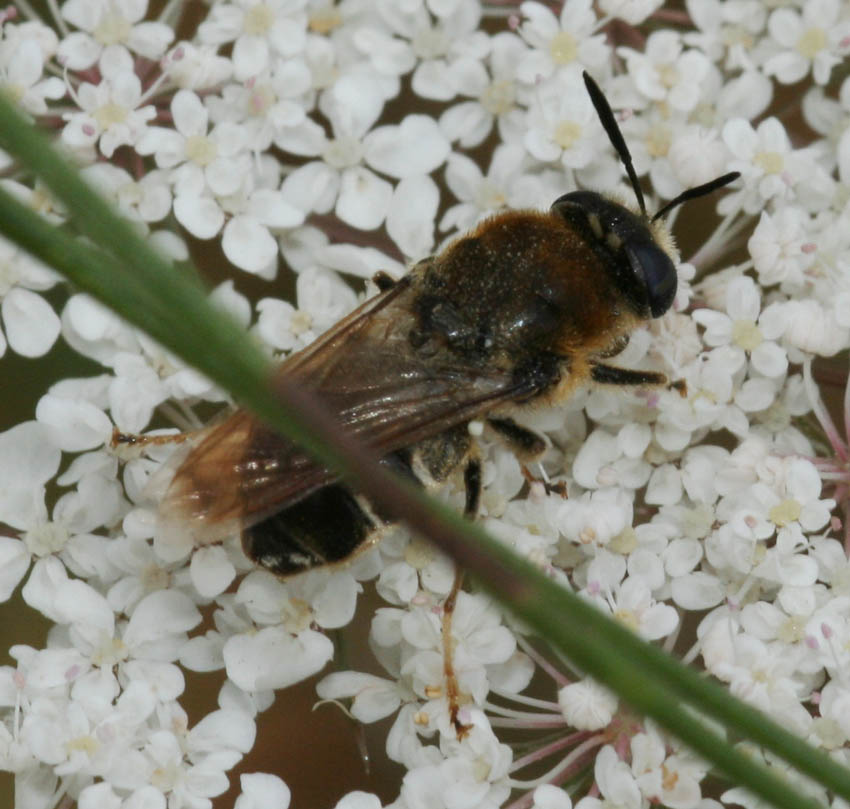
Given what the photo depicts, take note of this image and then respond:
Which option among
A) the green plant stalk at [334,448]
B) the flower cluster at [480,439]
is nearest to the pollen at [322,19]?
the flower cluster at [480,439]

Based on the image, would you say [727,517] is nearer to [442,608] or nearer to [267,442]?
[442,608]

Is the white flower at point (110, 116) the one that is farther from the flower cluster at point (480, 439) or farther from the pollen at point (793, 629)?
the pollen at point (793, 629)

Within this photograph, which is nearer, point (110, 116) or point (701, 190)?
point (701, 190)

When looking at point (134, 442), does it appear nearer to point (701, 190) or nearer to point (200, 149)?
point (200, 149)

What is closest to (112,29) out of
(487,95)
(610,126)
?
(487,95)

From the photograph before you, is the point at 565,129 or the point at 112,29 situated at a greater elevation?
the point at 112,29

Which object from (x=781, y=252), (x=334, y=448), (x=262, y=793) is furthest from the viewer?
(x=781, y=252)

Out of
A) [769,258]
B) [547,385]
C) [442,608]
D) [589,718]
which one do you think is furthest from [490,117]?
[589,718]

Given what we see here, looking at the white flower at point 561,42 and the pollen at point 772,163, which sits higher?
the white flower at point 561,42
